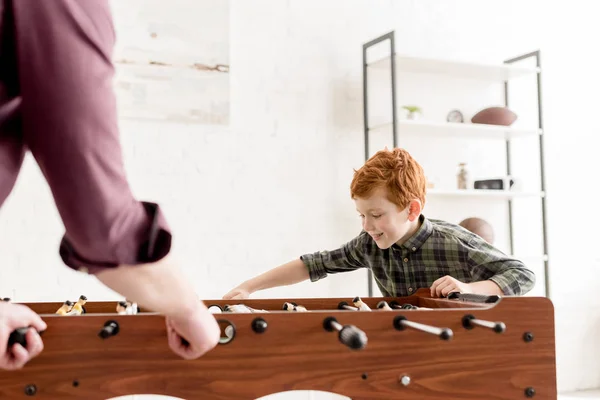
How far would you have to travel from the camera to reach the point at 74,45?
0.65 meters

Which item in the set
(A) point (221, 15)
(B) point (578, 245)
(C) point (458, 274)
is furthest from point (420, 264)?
(B) point (578, 245)

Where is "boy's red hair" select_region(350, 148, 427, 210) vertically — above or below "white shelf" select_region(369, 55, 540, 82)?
below

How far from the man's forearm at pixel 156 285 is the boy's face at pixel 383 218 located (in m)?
1.65

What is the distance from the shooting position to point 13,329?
2.93 ft

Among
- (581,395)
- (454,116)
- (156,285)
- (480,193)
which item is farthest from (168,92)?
(581,395)

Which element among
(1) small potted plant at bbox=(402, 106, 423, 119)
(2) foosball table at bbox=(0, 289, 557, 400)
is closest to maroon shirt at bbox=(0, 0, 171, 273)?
(2) foosball table at bbox=(0, 289, 557, 400)

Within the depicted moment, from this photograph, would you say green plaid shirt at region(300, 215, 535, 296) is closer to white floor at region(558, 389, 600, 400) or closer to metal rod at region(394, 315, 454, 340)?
metal rod at region(394, 315, 454, 340)

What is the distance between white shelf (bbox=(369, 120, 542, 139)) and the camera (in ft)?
12.1

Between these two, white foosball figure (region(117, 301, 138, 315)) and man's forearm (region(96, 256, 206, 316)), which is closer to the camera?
man's forearm (region(96, 256, 206, 316))

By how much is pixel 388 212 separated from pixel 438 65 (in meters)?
1.66

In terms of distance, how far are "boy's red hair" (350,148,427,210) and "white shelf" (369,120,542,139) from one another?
1.13 meters

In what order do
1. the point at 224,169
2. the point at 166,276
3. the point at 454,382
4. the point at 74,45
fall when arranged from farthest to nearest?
the point at 224,169 → the point at 454,382 → the point at 166,276 → the point at 74,45

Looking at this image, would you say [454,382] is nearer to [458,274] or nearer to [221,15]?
[458,274]

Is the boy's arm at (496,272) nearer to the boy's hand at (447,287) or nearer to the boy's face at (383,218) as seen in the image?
the boy's hand at (447,287)
